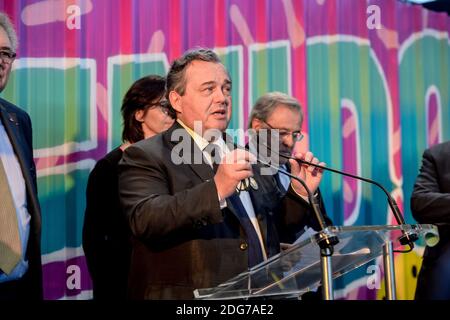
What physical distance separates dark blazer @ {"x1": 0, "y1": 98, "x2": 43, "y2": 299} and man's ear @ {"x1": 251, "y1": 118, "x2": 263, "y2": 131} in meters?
1.24

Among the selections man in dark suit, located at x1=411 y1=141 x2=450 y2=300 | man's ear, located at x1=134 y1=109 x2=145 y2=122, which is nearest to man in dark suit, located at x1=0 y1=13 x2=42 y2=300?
man's ear, located at x1=134 y1=109 x2=145 y2=122

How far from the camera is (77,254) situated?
3551 mm

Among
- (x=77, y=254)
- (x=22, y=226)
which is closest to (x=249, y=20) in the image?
(x=77, y=254)

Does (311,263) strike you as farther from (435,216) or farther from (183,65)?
(435,216)

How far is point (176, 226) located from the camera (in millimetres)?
2088

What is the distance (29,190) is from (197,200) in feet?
1.95

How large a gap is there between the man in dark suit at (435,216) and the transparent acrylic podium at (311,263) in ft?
5.20

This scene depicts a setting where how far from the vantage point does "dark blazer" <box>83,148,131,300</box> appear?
2973 mm

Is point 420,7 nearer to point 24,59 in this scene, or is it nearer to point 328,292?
point 24,59

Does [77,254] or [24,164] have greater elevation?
[24,164]

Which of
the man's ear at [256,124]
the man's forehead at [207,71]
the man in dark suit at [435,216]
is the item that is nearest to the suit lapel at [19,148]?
the man's forehead at [207,71]

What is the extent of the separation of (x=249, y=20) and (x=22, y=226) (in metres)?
2.34

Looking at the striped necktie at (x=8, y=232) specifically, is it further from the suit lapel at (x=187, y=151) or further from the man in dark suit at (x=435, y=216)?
the man in dark suit at (x=435, y=216)

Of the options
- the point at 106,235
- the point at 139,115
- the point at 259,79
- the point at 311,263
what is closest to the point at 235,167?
the point at 311,263
